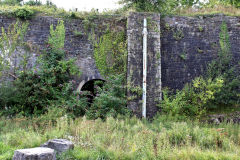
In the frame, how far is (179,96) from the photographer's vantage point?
413 inches

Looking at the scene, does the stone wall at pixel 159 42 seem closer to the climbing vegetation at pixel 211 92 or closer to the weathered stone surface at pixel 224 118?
the climbing vegetation at pixel 211 92

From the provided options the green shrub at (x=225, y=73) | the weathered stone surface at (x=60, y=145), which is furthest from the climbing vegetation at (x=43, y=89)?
the green shrub at (x=225, y=73)

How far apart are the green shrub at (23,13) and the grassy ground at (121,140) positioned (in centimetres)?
491

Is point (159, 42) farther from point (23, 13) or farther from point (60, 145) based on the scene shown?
point (60, 145)

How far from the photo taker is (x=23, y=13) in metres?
11.2

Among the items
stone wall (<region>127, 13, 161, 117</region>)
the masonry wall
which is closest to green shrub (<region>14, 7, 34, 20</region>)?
stone wall (<region>127, 13, 161, 117</region>)

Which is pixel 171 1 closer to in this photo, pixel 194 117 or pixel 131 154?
pixel 194 117

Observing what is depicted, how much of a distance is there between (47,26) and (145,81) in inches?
202

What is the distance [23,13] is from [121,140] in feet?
25.9

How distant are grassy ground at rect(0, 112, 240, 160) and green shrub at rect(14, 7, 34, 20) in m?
4.91

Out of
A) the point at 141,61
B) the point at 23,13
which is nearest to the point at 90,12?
the point at 23,13

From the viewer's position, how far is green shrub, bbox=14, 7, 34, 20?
36.8 feet

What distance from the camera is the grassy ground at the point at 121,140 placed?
5.38 meters

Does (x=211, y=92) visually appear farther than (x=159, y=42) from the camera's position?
No
